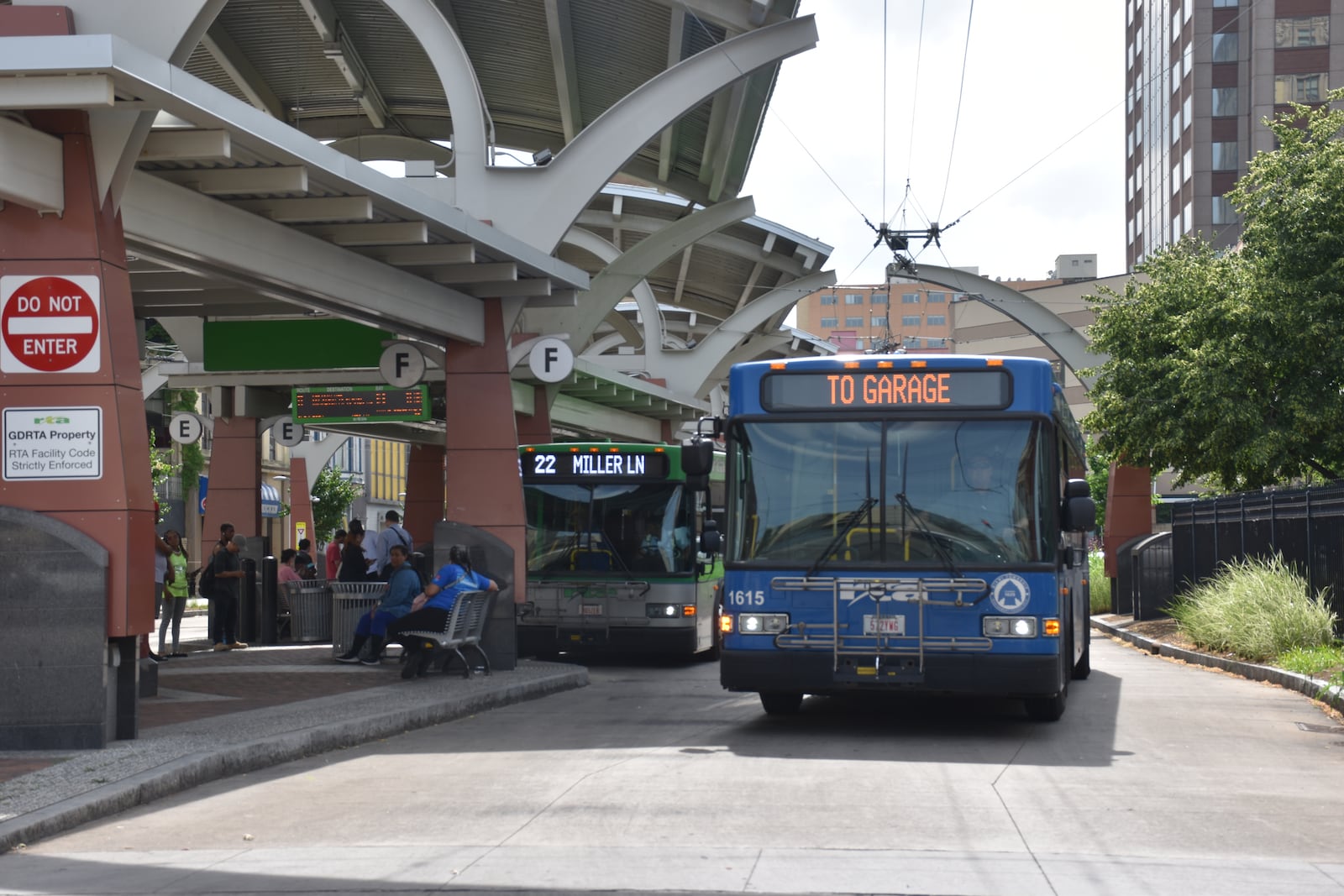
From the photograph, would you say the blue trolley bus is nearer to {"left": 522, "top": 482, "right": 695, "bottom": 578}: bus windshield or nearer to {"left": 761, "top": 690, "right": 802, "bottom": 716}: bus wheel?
{"left": 761, "top": 690, "right": 802, "bottom": 716}: bus wheel

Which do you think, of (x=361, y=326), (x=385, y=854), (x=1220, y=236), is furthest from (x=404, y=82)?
(x=1220, y=236)

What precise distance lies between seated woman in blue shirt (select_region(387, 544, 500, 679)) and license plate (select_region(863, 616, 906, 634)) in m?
5.88

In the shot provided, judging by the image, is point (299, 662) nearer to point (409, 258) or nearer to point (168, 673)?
point (168, 673)

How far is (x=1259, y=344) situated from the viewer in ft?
87.5

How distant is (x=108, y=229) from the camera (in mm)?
11477

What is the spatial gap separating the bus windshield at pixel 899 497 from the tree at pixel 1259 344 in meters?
15.2

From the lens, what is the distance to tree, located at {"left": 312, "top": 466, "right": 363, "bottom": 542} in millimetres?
70062

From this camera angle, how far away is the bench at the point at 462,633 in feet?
55.1

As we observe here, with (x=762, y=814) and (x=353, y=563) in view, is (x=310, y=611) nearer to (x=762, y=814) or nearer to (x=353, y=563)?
(x=353, y=563)

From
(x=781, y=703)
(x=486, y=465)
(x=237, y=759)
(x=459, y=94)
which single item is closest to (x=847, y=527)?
(x=781, y=703)

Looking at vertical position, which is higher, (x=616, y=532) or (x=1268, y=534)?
(x=616, y=532)

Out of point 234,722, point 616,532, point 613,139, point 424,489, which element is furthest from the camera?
point 424,489

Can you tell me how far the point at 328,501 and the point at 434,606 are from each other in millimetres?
54758

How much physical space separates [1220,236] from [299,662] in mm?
70357
